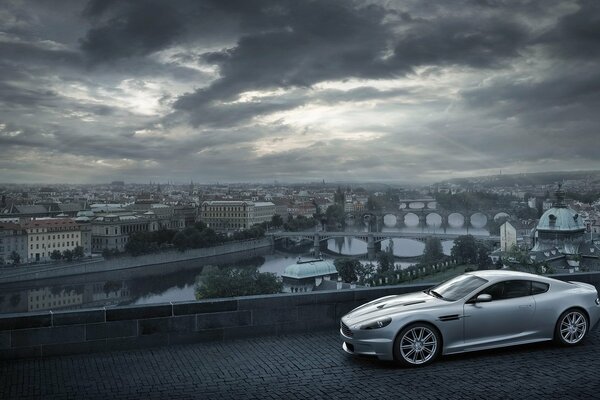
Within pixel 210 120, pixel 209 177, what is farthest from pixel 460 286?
pixel 209 177

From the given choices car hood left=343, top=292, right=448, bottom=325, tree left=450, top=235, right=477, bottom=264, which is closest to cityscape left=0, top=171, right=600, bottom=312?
tree left=450, top=235, right=477, bottom=264

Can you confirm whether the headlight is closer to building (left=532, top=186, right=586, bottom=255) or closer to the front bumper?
the front bumper

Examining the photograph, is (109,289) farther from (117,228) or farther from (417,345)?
(417,345)

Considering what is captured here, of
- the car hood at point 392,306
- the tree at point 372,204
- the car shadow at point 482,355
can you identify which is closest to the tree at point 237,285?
the car hood at point 392,306

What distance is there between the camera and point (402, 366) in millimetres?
4148

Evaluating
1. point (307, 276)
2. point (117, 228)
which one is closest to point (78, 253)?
point (117, 228)

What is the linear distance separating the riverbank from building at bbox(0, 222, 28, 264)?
35.2 inches

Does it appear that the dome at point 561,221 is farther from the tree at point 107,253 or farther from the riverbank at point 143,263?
the tree at point 107,253

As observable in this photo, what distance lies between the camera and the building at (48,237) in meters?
29.3

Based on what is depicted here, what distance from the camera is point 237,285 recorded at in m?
25.6

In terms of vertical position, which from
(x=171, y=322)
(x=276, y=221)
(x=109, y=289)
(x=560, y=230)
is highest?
(x=171, y=322)

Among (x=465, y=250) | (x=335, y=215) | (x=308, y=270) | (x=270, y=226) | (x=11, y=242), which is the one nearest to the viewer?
(x=11, y=242)

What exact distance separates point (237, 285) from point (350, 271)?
488 inches

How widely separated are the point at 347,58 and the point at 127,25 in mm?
20470
